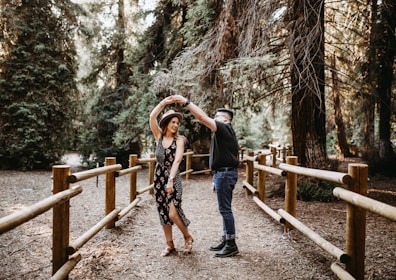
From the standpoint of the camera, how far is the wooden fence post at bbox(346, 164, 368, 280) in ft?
10.4

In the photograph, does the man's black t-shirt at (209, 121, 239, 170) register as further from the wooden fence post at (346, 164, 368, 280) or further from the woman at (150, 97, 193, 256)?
the wooden fence post at (346, 164, 368, 280)

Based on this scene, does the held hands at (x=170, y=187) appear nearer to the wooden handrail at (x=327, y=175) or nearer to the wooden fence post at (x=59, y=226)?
the wooden fence post at (x=59, y=226)

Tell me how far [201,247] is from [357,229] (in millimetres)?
2473

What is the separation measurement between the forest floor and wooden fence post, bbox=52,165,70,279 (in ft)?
1.67

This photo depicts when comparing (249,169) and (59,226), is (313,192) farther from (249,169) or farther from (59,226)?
(59,226)

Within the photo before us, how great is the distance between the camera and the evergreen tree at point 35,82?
48.0 ft

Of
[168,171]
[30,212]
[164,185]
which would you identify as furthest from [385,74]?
[30,212]

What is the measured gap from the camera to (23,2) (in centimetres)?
1491

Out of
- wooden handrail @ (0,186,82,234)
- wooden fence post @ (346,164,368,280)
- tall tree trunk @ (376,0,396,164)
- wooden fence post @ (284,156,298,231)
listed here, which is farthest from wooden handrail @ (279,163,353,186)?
tall tree trunk @ (376,0,396,164)

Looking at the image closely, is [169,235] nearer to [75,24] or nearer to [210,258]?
[210,258]

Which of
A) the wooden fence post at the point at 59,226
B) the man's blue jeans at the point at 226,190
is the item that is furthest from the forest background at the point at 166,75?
the wooden fence post at the point at 59,226

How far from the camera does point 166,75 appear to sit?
11.1 m

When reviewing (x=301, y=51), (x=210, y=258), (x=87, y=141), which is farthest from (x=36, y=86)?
(x=210, y=258)

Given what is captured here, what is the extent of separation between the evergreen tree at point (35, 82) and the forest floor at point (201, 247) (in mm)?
7277
